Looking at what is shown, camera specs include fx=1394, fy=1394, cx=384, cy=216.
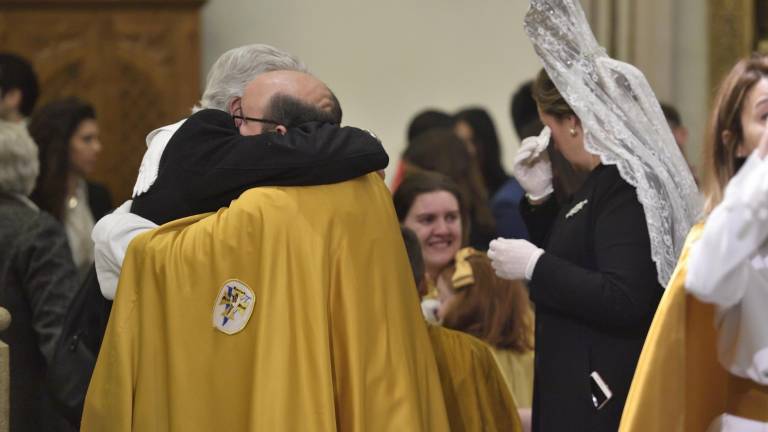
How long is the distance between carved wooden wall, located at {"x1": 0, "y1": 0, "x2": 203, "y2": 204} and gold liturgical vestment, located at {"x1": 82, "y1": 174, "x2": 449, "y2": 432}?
4.21 metres

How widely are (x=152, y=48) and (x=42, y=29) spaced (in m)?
0.59

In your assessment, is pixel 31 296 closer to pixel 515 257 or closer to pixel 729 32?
pixel 515 257

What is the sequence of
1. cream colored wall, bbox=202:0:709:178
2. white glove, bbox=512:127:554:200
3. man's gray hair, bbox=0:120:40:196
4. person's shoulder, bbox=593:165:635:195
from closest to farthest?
person's shoulder, bbox=593:165:635:195, white glove, bbox=512:127:554:200, man's gray hair, bbox=0:120:40:196, cream colored wall, bbox=202:0:709:178

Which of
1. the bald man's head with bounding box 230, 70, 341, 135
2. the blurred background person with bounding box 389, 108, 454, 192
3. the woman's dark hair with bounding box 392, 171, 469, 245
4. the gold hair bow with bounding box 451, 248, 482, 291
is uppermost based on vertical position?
the bald man's head with bounding box 230, 70, 341, 135

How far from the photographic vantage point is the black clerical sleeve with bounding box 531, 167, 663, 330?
3355 mm

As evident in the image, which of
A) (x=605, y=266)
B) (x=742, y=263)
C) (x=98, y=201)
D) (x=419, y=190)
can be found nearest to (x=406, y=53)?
(x=98, y=201)

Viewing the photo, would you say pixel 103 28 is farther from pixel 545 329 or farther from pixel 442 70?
pixel 545 329

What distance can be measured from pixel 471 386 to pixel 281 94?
3.32 ft

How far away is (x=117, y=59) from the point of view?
7.49m

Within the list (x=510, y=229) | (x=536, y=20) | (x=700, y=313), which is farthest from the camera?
(x=510, y=229)

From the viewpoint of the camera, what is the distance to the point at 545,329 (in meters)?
3.58

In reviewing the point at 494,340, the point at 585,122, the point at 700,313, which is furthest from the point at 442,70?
the point at 700,313

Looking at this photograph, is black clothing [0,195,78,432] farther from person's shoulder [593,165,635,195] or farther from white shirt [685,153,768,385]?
white shirt [685,153,768,385]

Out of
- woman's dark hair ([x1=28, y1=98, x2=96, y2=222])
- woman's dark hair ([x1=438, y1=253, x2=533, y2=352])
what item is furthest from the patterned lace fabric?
woman's dark hair ([x1=28, y1=98, x2=96, y2=222])
